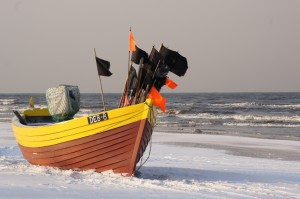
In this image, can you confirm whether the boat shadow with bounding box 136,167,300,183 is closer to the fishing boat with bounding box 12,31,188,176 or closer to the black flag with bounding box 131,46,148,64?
the fishing boat with bounding box 12,31,188,176

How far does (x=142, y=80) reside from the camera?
29.9 ft

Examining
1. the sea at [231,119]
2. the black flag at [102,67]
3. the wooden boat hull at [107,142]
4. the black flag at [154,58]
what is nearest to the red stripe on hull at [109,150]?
the wooden boat hull at [107,142]

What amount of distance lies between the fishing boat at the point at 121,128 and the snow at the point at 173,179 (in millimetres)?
276

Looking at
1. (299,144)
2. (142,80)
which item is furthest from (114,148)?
(299,144)

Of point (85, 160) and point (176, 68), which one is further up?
point (176, 68)

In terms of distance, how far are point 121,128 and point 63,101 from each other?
8.67 feet

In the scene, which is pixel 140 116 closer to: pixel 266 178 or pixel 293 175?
pixel 266 178

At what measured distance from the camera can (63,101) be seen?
10.9m

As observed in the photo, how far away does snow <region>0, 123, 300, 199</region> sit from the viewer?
760cm

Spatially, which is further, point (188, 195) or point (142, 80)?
point (142, 80)

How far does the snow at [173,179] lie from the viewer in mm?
7598

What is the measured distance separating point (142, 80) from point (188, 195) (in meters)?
2.56

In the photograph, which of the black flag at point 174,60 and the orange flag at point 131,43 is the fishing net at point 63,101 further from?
the black flag at point 174,60

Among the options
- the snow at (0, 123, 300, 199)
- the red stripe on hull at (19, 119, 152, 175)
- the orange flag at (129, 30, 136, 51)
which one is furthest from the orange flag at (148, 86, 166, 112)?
the snow at (0, 123, 300, 199)
